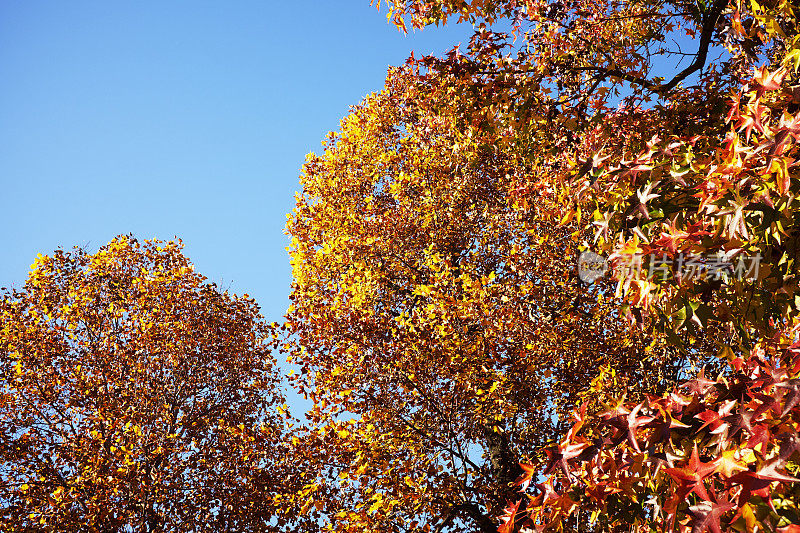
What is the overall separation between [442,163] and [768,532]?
12.9 m

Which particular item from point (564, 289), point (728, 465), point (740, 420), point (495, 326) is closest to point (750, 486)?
→ point (728, 465)

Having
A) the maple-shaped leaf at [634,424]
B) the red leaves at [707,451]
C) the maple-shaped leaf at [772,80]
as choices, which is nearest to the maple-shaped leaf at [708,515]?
the red leaves at [707,451]

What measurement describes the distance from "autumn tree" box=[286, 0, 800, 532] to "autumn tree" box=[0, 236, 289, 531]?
7.93ft

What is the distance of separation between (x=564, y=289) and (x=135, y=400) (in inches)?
350

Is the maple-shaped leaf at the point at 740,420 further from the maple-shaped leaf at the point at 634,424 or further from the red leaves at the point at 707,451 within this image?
the maple-shaped leaf at the point at 634,424

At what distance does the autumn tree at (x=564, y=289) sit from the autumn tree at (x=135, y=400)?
7.93 feet

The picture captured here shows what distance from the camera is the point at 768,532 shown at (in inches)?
99.0

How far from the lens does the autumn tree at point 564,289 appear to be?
3400mm

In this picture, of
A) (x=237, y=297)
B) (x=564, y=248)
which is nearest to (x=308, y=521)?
(x=237, y=297)

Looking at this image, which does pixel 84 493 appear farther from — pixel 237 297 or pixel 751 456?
pixel 751 456

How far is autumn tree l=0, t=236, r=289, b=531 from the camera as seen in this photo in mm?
10953

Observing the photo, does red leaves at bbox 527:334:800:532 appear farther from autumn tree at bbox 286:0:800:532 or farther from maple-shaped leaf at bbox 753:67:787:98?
maple-shaped leaf at bbox 753:67:787:98

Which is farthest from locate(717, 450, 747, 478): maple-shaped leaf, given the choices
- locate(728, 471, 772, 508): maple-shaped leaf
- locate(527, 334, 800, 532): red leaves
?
locate(728, 471, 772, 508): maple-shaped leaf

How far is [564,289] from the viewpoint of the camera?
11609 millimetres
